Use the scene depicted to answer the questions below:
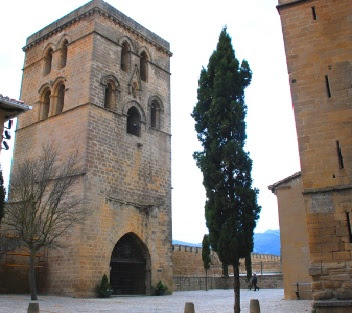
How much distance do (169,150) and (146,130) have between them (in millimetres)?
2034

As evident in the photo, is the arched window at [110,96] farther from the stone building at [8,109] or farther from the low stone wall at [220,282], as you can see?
the low stone wall at [220,282]

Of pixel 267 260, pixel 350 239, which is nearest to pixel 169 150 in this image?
pixel 350 239

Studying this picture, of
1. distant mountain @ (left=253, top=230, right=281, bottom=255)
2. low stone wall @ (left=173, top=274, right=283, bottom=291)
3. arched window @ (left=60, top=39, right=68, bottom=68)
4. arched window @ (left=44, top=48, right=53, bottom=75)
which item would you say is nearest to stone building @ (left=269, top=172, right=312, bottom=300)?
low stone wall @ (left=173, top=274, right=283, bottom=291)

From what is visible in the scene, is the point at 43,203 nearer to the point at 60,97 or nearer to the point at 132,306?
the point at 60,97

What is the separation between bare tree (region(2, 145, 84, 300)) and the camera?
53.9 feet

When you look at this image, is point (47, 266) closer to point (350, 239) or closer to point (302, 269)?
point (302, 269)

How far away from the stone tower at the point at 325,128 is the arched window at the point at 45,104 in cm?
1526

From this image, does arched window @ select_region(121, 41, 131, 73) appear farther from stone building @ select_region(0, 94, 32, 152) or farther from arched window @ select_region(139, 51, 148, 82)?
stone building @ select_region(0, 94, 32, 152)

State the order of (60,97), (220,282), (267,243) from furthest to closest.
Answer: (267,243)
(220,282)
(60,97)

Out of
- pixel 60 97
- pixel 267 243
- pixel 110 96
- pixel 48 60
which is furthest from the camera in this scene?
pixel 267 243

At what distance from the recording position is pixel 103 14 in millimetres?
22031

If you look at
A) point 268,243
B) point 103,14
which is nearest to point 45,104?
point 103,14

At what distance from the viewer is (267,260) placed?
1570 inches

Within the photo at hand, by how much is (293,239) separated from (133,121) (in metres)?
11.2
